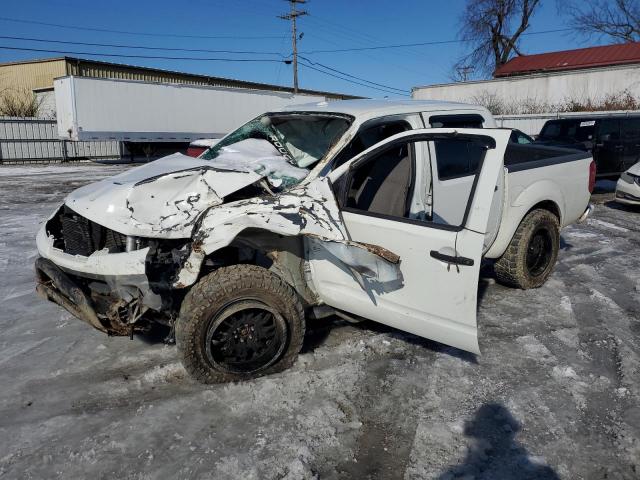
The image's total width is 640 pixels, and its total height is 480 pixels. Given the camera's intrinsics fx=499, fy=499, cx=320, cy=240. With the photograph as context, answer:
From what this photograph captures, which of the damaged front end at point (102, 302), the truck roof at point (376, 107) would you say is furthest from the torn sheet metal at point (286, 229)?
the truck roof at point (376, 107)

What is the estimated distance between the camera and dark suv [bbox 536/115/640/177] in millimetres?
12336

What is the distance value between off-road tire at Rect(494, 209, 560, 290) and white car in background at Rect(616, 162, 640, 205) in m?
5.50

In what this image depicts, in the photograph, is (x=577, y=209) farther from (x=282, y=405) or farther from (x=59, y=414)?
(x=59, y=414)

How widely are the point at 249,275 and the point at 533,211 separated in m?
3.17

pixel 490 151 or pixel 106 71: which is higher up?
pixel 106 71

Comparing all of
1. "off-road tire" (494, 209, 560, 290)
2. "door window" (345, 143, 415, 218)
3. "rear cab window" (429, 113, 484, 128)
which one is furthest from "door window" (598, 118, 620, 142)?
"door window" (345, 143, 415, 218)

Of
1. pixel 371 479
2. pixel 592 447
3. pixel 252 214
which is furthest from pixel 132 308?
pixel 592 447

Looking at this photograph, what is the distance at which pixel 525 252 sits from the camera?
4.95 metres

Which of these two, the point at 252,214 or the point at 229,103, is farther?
the point at 229,103

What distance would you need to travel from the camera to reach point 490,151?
10.4ft

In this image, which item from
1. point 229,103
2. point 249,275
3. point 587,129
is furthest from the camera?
point 229,103

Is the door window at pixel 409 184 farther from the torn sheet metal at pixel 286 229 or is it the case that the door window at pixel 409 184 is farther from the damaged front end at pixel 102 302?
the damaged front end at pixel 102 302

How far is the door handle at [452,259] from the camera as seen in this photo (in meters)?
2.95

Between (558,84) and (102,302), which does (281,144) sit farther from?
(558,84)
